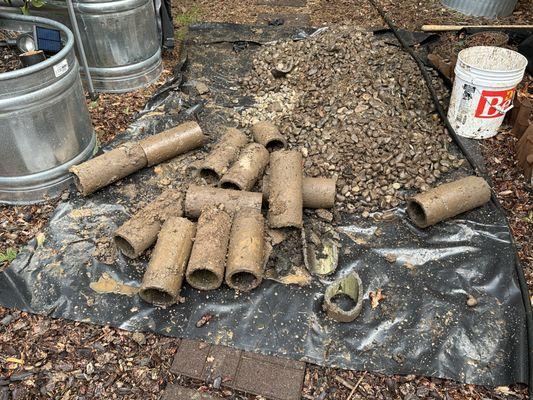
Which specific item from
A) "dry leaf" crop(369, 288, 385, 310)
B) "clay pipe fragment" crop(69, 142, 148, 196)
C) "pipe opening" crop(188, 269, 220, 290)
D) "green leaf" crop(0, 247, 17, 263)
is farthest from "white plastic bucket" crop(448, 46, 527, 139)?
"green leaf" crop(0, 247, 17, 263)

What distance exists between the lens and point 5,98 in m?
3.51

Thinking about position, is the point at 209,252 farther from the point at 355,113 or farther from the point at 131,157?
the point at 355,113

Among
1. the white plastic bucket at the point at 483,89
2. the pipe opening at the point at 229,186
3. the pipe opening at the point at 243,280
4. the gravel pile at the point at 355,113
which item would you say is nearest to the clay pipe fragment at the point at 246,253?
the pipe opening at the point at 243,280

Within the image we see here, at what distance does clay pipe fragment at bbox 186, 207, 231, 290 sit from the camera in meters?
3.14

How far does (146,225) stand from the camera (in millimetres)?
3475

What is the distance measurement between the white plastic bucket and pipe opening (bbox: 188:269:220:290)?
3131 mm

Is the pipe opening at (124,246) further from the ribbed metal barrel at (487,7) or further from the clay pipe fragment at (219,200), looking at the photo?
the ribbed metal barrel at (487,7)

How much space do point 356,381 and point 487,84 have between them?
3148 millimetres

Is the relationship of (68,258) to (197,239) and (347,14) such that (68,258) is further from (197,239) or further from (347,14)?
(347,14)

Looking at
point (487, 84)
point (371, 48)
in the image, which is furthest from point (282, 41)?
point (487, 84)

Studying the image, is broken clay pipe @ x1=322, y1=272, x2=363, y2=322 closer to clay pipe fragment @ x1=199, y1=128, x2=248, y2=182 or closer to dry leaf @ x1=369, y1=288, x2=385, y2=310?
dry leaf @ x1=369, y1=288, x2=385, y2=310

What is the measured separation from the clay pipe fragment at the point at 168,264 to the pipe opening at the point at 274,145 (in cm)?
141

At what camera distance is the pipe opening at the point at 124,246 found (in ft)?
11.5

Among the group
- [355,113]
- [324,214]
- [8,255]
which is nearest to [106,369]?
[8,255]
